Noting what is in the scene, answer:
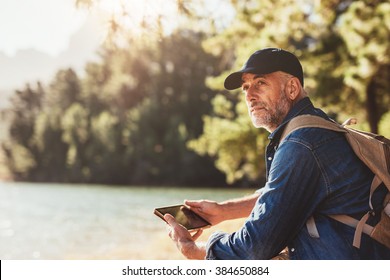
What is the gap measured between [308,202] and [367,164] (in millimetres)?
235

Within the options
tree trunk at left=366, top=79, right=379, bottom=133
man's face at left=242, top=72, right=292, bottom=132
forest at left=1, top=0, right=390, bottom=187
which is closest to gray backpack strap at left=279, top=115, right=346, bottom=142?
man's face at left=242, top=72, right=292, bottom=132

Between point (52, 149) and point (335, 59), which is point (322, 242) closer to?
point (335, 59)

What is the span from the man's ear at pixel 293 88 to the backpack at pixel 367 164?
0.13 m

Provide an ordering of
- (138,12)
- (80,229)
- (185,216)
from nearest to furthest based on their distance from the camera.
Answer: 1. (185,216)
2. (138,12)
3. (80,229)

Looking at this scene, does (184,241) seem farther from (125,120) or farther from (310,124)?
(125,120)

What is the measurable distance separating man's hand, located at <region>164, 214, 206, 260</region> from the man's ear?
2.00 ft

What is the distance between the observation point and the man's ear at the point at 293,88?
190cm

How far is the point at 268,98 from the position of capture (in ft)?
6.33

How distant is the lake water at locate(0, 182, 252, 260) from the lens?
400 inches

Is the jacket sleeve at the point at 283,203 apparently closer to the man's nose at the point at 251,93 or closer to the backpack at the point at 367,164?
the backpack at the point at 367,164

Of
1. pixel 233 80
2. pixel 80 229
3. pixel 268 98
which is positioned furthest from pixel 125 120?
pixel 268 98

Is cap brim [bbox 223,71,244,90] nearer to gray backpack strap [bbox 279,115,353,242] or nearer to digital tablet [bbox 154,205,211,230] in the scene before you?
gray backpack strap [bbox 279,115,353,242]

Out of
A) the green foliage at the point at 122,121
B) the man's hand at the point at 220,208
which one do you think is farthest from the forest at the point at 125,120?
the man's hand at the point at 220,208

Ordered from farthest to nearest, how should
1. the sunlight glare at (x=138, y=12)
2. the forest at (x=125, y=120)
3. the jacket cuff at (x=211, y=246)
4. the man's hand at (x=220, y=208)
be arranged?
the forest at (x=125, y=120), the sunlight glare at (x=138, y=12), the man's hand at (x=220, y=208), the jacket cuff at (x=211, y=246)
